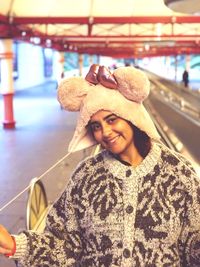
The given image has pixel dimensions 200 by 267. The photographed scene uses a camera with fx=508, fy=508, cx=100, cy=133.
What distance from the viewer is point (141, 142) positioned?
80.9 inches

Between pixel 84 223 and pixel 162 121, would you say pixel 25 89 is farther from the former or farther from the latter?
pixel 84 223

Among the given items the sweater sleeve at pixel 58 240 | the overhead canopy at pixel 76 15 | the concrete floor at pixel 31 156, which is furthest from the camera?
the overhead canopy at pixel 76 15

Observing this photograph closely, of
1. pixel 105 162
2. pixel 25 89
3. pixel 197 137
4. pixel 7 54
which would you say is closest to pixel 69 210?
pixel 105 162

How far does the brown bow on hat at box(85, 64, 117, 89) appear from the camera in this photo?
78.4 inches

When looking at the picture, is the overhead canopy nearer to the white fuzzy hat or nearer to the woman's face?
the white fuzzy hat

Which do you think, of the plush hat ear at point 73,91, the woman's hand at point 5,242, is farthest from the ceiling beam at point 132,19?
Answer: the woman's hand at point 5,242

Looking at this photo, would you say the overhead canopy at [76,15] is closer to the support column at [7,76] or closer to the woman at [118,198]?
the support column at [7,76]

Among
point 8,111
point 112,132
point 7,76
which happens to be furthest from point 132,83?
point 8,111

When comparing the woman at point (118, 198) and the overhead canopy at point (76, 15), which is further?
the overhead canopy at point (76, 15)

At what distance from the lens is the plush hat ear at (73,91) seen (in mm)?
2020

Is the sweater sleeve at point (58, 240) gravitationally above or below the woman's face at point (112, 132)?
below

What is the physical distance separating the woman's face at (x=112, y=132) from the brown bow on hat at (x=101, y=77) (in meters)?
0.11

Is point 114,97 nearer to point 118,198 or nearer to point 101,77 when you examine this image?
point 101,77

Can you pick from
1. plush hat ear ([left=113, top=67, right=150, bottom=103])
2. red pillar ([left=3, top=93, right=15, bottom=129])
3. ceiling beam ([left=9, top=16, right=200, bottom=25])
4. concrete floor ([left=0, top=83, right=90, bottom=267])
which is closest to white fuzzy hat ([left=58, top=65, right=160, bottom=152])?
plush hat ear ([left=113, top=67, right=150, bottom=103])
